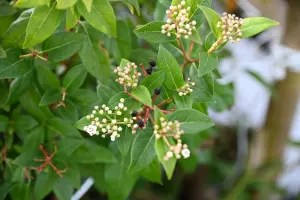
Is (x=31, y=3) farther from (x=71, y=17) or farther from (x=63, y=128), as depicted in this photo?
(x=63, y=128)

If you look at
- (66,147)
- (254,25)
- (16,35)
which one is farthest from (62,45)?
(254,25)

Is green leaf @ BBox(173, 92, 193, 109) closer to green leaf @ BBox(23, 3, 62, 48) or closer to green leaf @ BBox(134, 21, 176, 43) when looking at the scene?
green leaf @ BBox(134, 21, 176, 43)

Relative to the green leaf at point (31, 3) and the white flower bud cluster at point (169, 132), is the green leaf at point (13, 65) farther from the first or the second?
the white flower bud cluster at point (169, 132)

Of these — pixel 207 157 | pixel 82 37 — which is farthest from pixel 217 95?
pixel 207 157

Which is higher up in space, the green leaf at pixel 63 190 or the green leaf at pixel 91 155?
the green leaf at pixel 91 155

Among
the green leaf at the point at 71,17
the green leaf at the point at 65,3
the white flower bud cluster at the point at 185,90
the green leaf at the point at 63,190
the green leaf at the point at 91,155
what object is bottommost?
the green leaf at the point at 63,190

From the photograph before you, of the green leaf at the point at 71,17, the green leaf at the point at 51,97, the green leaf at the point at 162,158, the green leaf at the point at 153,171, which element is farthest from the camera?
the green leaf at the point at 153,171

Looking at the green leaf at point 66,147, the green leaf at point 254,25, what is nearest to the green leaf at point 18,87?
the green leaf at point 66,147
